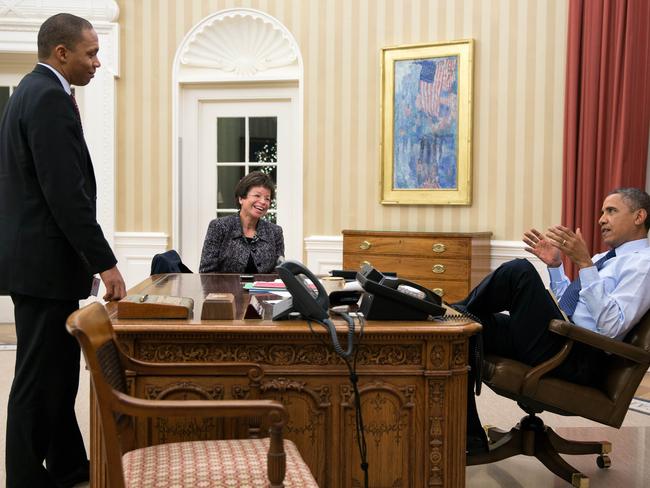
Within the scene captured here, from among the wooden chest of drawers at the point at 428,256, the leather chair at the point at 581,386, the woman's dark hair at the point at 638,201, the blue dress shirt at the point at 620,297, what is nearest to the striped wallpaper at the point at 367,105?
the wooden chest of drawers at the point at 428,256

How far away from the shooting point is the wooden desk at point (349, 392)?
7.94 feet

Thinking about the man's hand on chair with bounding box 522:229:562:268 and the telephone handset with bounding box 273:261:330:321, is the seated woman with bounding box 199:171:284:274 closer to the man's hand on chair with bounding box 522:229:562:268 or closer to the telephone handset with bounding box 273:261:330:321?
the man's hand on chair with bounding box 522:229:562:268

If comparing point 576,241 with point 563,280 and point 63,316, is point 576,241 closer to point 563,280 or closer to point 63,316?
point 563,280

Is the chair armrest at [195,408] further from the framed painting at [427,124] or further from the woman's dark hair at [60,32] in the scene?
the framed painting at [427,124]

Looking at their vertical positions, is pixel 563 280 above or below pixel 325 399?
above

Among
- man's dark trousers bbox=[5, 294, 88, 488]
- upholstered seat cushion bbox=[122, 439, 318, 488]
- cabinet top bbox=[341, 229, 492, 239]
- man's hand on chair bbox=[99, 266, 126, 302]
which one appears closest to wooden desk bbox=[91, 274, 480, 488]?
upholstered seat cushion bbox=[122, 439, 318, 488]

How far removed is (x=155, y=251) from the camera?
22.0 ft

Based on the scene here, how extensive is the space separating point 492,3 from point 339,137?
166 cm

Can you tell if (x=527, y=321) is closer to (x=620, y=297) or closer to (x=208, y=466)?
(x=620, y=297)

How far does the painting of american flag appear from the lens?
20.2 ft

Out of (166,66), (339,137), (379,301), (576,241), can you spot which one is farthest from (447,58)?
(379,301)

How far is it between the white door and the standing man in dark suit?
4.00 meters

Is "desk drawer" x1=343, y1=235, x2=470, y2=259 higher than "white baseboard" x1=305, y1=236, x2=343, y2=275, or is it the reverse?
"desk drawer" x1=343, y1=235, x2=470, y2=259

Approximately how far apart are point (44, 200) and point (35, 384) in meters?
0.68
